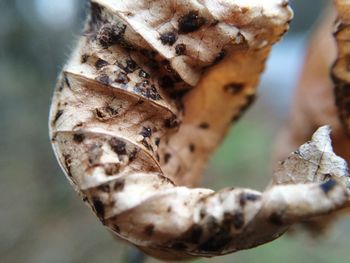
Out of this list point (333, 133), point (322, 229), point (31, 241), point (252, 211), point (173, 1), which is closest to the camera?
point (252, 211)

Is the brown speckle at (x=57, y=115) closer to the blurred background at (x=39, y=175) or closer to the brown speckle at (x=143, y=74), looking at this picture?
the brown speckle at (x=143, y=74)

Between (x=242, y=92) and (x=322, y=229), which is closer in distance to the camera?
(x=242, y=92)

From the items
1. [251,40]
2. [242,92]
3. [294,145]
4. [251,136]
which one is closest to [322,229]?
[294,145]

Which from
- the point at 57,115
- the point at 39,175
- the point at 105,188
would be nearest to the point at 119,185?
the point at 105,188

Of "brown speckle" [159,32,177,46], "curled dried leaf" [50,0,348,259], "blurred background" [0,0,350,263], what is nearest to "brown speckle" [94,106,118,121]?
"curled dried leaf" [50,0,348,259]

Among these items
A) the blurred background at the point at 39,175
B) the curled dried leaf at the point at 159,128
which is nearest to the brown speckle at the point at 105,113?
the curled dried leaf at the point at 159,128

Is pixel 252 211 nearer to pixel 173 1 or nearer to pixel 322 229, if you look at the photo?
pixel 173 1

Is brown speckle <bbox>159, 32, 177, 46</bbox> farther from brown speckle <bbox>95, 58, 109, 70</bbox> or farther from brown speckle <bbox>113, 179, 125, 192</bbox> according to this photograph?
brown speckle <bbox>113, 179, 125, 192</bbox>
